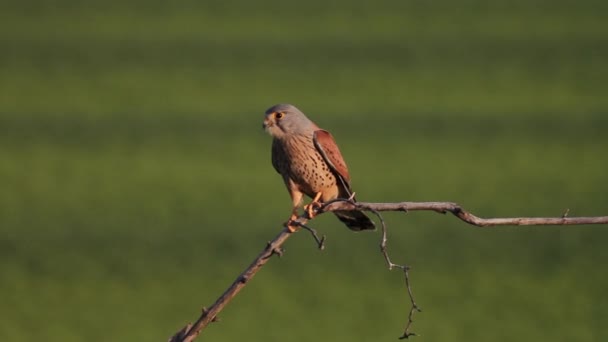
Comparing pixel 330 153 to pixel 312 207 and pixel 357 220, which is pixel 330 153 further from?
pixel 312 207

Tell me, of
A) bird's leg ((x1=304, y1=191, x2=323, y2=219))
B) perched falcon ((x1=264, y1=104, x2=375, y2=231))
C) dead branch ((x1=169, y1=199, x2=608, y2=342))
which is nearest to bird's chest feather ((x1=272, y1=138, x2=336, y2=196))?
perched falcon ((x1=264, y1=104, x2=375, y2=231))

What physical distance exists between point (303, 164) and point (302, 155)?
0.05 meters

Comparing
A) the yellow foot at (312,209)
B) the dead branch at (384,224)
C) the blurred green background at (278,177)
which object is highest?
the blurred green background at (278,177)

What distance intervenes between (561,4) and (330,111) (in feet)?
20.5

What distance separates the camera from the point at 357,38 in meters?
19.2

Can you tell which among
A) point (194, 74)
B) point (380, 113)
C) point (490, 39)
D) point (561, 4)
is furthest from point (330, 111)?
point (561, 4)

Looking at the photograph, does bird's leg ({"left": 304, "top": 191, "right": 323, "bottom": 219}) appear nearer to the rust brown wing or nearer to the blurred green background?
the rust brown wing

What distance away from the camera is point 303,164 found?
554cm

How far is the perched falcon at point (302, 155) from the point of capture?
554 centimetres

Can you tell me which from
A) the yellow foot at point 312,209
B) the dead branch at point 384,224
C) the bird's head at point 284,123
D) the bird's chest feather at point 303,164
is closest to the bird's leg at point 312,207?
the yellow foot at point 312,209

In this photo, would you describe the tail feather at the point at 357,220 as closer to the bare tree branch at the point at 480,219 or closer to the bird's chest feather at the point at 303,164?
the bird's chest feather at the point at 303,164

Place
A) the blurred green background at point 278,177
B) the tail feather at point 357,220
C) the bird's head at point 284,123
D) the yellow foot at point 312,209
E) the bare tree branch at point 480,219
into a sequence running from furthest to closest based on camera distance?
the blurred green background at point 278,177 < the bird's head at point 284,123 < the tail feather at point 357,220 < the yellow foot at point 312,209 < the bare tree branch at point 480,219

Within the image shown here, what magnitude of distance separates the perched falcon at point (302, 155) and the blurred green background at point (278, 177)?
13.2ft

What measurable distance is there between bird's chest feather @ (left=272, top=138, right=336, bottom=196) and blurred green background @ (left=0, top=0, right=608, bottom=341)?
4057 millimetres
